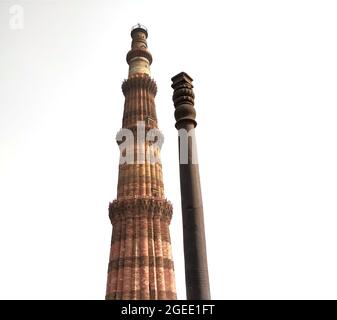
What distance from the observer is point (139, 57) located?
28.7 metres

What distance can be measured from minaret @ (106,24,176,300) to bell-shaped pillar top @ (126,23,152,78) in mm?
590

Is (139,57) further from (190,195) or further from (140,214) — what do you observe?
(190,195)

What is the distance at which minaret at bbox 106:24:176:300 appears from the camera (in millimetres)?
20109

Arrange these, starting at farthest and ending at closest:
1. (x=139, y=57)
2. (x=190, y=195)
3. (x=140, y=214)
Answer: (x=139, y=57) → (x=140, y=214) → (x=190, y=195)

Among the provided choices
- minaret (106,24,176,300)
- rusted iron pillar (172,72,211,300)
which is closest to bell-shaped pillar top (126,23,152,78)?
minaret (106,24,176,300)

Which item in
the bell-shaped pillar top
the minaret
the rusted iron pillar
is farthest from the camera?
the bell-shaped pillar top

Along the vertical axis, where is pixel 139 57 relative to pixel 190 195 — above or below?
above

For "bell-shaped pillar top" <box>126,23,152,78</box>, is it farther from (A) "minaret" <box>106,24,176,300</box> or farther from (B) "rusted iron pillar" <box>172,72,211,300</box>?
(B) "rusted iron pillar" <box>172,72,211,300</box>

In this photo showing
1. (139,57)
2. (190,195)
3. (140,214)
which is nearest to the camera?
(190,195)

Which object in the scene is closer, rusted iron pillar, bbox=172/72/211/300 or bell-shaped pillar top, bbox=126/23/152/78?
rusted iron pillar, bbox=172/72/211/300

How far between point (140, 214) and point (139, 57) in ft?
41.7

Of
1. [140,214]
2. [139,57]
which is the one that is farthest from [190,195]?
[139,57]

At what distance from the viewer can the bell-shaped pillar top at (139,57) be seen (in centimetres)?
2819

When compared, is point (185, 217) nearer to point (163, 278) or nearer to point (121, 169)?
point (163, 278)
